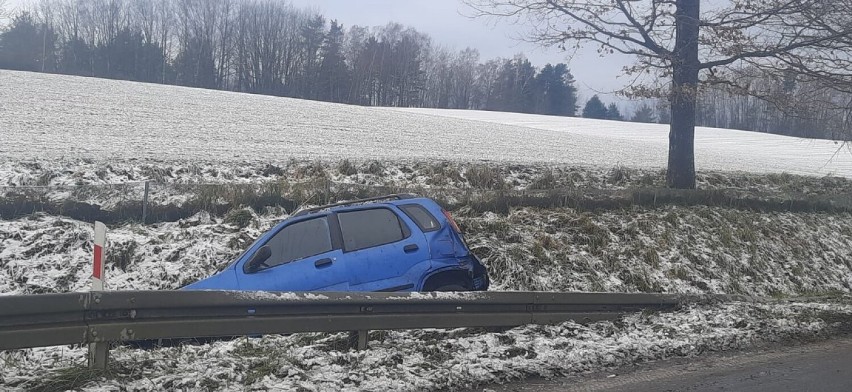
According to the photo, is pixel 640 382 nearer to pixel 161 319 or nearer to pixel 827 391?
pixel 827 391

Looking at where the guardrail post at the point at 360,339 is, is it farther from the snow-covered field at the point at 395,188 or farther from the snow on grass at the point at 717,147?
the snow on grass at the point at 717,147

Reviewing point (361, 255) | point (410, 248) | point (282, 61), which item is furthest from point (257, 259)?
point (282, 61)

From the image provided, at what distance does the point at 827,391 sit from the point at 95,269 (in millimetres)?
6500

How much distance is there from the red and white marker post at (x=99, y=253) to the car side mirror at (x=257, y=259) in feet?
6.03

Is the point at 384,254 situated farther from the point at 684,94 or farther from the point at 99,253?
the point at 684,94

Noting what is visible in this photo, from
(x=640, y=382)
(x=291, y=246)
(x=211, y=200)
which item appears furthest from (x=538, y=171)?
(x=640, y=382)

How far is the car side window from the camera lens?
26.6 ft

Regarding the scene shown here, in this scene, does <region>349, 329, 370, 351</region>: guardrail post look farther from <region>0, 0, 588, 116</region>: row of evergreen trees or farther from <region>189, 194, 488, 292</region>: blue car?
<region>0, 0, 588, 116</region>: row of evergreen trees

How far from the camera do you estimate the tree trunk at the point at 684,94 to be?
51.3ft

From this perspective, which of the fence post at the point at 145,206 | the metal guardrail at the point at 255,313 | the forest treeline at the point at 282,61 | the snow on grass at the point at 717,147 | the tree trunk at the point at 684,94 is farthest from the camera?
the forest treeline at the point at 282,61

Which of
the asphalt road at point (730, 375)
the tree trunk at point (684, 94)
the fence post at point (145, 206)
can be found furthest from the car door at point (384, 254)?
the tree trunk at point (684, 94)

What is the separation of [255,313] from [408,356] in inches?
56.8

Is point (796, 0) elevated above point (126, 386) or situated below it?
above

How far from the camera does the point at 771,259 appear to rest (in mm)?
14219
